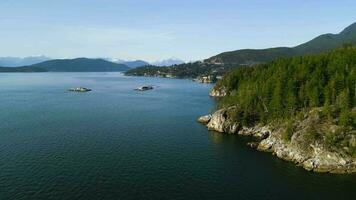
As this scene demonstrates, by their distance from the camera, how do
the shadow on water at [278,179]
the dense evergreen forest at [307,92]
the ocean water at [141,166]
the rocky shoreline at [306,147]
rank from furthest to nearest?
the dense evergreen forest at [307,92] < the rocky shoreline at [306,147] < the ocean water at [141,166] < the shadow on water at [278,179]

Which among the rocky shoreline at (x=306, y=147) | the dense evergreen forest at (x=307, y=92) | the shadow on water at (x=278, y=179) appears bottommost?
the shadow on water at (x=278, y=179)

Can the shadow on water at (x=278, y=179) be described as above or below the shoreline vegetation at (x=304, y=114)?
below

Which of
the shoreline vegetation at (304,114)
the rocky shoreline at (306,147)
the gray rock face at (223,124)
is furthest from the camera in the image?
the gray rock face at (223,124)

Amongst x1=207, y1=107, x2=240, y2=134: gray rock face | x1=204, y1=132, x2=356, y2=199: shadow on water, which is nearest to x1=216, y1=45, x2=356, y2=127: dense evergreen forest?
x1=207, y1=107, x2=240, y2=134: gray rock face

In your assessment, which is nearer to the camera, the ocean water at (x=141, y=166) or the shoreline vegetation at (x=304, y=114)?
the ocean water at (x=141, y=166)

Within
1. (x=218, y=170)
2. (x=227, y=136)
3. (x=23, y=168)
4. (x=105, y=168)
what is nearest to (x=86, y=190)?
(x=105, y=168)

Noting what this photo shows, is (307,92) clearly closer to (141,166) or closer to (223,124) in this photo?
(223,124)

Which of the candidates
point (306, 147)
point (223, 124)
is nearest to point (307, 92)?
point (306, 147)

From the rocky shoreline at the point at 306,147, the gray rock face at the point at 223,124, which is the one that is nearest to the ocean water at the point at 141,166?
the rocky shoreline at the point at 306,147

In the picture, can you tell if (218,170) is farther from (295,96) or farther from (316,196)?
(295,96)

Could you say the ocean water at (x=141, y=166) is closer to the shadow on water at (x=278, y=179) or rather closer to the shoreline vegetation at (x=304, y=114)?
the shadow on water at (x=278, y=179)
